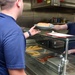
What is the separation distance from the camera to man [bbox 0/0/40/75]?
0.84 m

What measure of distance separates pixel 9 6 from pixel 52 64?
25.5 inches

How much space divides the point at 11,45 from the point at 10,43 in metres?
0.01

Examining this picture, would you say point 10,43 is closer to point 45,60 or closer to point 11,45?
point 11,45

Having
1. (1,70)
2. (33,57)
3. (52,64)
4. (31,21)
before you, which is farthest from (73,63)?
(31,21)

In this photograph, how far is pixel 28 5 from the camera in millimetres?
2930

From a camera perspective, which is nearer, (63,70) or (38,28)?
(63,70)

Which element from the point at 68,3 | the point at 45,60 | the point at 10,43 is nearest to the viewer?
the point at 10,43

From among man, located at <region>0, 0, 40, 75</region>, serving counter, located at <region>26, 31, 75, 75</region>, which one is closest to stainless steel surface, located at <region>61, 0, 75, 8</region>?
serving counter, located at <region>26, 31, 75, 75</region>

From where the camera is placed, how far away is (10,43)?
32.6 inches

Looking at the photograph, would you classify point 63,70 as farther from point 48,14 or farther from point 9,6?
point 48,14

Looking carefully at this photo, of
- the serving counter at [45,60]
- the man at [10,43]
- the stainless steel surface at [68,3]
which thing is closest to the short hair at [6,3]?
the man at [10,43]

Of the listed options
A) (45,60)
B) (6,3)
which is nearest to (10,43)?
(6,3)

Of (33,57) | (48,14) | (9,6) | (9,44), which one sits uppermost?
(9,6)

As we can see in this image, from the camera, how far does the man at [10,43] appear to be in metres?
0.84
